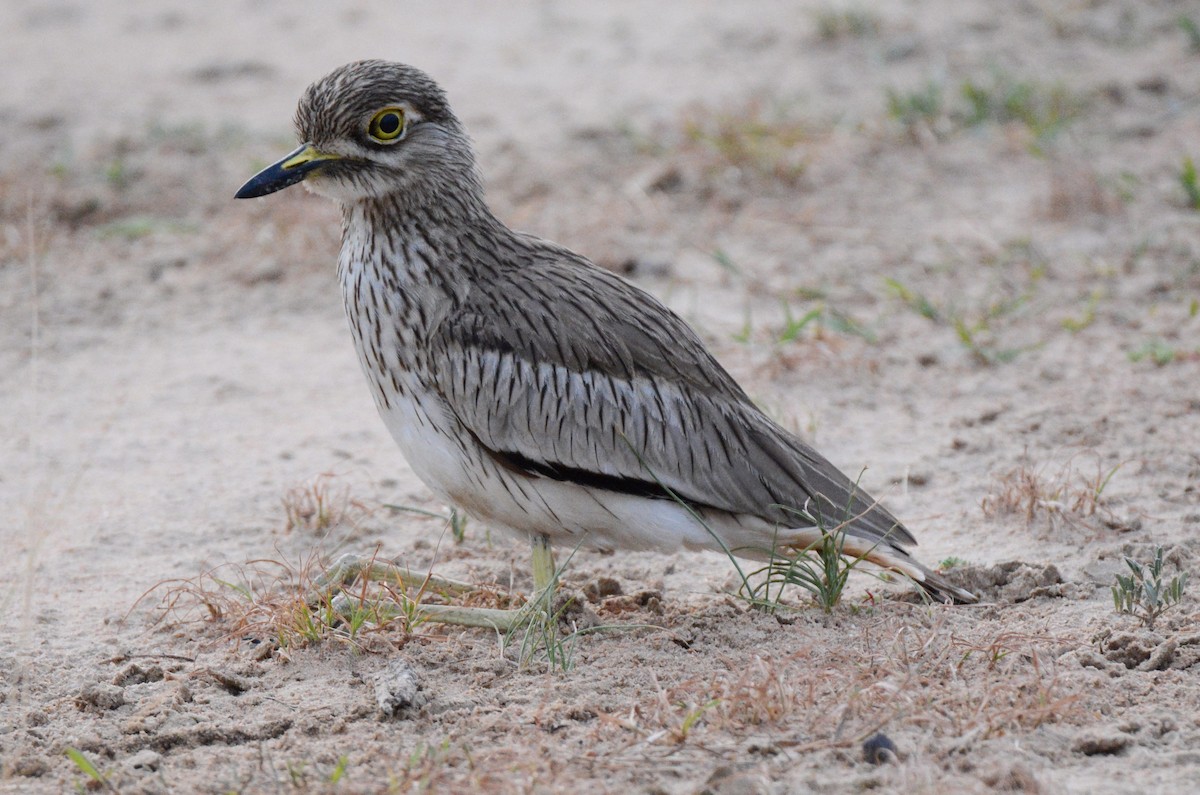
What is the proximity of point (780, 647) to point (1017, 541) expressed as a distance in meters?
1.05

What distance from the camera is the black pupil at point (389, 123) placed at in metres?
4.24

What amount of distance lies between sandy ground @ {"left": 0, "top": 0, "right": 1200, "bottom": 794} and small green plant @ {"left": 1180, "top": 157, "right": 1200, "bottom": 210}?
12 centimetres

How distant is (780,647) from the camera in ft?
12.8

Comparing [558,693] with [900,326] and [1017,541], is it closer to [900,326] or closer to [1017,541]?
[1017,541]

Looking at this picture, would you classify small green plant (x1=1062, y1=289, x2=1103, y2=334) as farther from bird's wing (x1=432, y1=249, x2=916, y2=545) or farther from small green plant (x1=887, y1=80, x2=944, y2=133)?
bird's wing (x1=432, y1=249, x2=916, y2=545)

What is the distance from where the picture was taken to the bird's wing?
4102mm

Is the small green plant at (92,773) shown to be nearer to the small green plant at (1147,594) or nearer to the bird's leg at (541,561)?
the bird's leg at (541,561)

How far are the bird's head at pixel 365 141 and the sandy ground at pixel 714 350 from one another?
0.95 m

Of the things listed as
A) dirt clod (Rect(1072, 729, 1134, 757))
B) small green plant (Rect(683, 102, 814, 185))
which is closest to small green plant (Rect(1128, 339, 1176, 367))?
small green plant (Rect(683, 102, 814, 185))

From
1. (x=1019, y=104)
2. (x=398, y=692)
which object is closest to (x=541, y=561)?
(x=398, y=692)

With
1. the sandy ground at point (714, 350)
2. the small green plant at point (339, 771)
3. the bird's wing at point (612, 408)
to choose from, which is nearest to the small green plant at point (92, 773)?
the sandy ground at point (714, 350)

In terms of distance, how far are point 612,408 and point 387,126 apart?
1.03 metres

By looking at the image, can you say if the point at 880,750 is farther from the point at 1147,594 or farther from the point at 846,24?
the point at 846,24

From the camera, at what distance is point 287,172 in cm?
422
